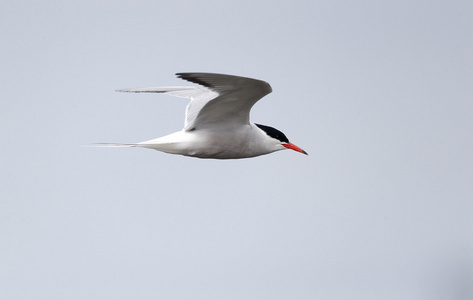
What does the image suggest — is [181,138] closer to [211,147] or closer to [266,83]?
[211,147]

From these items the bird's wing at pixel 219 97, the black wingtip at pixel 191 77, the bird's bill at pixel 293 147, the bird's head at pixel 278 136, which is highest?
the black wingtip at pixel 191 77

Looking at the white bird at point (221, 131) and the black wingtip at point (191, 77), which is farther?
the white bird at point (221, 131)

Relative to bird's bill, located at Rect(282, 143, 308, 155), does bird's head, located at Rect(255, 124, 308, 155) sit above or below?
above

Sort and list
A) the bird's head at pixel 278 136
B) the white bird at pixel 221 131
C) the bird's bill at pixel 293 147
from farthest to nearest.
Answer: the bird's bill at pixel 293 147, the bird's head at pixel 278 136, the white bird at pixel 221 131

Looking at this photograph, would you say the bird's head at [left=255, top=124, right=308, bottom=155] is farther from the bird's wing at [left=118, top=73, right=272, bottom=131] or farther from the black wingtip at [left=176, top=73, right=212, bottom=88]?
the black wingtip at [left=176, top=73, right=212, bottom=88]

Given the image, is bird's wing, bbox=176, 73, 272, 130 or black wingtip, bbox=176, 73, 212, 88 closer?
black wingtip, bbox=176, 73, 212, 88

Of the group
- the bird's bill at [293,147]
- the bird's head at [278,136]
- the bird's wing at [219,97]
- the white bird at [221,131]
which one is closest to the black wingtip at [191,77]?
the bird's wing at [219,97]

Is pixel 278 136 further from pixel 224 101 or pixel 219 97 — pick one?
pixel 219 97

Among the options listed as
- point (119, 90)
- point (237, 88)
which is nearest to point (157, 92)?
point (119, 90)

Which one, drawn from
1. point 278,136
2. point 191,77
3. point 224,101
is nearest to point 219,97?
point 224,101

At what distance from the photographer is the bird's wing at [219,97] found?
8386 millimetres

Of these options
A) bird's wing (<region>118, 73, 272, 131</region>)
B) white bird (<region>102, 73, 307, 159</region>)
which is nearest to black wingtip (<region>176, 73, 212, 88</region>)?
bird's wing (<region>118, 73, 272, 131</region>)

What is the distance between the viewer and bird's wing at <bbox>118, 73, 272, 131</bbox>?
330 inches

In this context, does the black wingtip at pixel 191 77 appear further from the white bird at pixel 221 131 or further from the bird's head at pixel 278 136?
the bird's head at pixel 278 136
